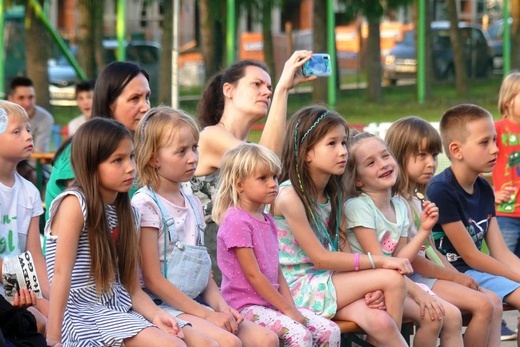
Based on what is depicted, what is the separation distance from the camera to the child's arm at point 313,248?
5254mm

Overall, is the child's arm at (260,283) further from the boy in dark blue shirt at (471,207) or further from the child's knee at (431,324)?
the boy in dark blue shirt at (471,207)

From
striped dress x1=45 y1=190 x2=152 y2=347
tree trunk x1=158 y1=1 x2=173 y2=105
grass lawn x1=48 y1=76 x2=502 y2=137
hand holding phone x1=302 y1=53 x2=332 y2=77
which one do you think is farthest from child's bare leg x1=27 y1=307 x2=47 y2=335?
grass lawn x1=48 y1=76 x2=502 y2=137

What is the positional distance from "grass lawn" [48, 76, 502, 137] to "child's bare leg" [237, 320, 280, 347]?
10.7 metres

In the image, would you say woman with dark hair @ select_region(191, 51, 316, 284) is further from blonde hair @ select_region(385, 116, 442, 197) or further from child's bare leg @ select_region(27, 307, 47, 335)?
child's bare leg @ select_region(27, 307, 47, 335)

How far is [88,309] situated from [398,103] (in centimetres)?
1394

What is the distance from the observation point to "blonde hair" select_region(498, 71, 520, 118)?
730 cm

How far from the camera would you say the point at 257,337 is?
4.75 m

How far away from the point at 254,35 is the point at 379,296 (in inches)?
476

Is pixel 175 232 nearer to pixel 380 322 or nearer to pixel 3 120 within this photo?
pixel 3 120

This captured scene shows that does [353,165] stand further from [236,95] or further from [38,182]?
[38,182]

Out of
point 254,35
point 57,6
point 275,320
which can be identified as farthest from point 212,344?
point 57,6

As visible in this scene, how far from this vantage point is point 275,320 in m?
4.93

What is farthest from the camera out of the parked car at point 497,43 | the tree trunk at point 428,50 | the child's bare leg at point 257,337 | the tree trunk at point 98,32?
the parked car at point 497,43

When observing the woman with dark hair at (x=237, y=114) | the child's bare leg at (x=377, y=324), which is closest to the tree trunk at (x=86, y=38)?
the woman with dark hair at (x=237, y=114)
